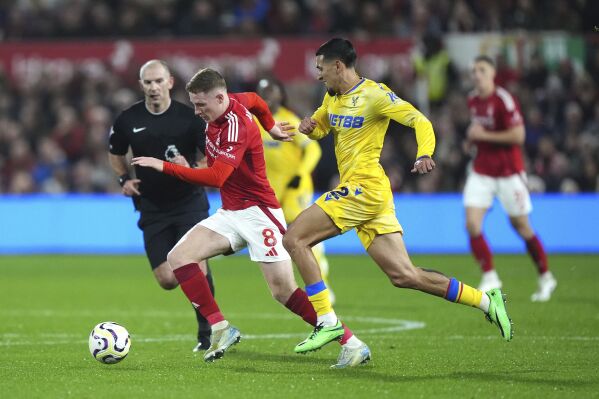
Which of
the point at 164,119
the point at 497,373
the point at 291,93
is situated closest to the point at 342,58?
the point at 164,119

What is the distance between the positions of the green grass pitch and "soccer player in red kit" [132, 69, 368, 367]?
42 cm

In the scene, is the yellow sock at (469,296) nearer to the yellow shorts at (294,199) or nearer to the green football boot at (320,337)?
the green football boot at (320,337)

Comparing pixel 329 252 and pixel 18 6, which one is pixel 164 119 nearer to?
pixel 329 252

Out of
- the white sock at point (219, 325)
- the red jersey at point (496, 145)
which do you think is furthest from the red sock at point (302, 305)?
the red jersey at point (496, 145)

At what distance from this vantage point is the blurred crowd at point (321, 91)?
67.3 feet

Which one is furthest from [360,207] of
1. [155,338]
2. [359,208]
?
[155,338]

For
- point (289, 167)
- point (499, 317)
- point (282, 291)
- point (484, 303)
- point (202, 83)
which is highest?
point (202, 83)

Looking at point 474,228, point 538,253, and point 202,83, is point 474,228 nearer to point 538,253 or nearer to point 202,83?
point 538,253

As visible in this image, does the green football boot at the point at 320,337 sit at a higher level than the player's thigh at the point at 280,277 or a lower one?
lower

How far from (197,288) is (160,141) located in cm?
149

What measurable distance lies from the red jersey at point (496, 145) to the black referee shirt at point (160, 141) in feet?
16.5

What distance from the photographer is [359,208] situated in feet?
27.1

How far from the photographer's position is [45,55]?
23219 mm

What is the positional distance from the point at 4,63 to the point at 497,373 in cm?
1757
